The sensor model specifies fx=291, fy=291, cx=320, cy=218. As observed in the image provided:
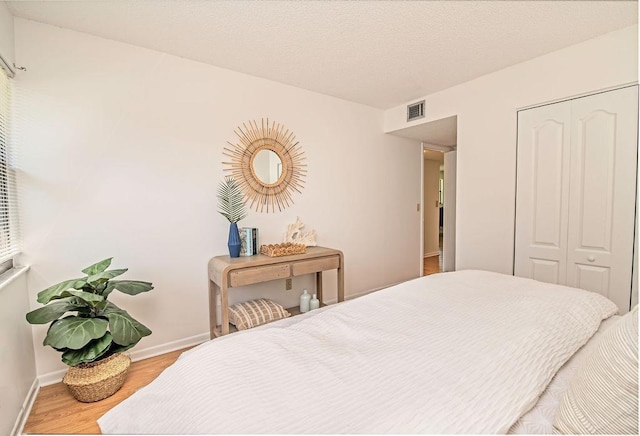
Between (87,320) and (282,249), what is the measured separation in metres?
1.38

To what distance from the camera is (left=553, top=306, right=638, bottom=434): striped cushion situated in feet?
2.08

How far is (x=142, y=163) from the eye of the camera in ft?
7.30

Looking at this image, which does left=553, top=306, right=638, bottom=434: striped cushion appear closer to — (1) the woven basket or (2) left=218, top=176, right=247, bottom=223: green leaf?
(1) the woven basket

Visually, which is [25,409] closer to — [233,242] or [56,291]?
[56,291]

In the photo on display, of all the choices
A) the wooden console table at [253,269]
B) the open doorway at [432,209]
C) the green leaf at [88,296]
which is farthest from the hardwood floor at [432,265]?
the green leaf at [88,296]

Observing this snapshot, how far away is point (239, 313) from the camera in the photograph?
92.8 inches

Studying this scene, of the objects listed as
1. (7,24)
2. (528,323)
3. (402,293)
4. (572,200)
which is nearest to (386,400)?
(528,323)

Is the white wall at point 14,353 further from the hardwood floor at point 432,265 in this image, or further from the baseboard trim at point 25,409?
the hardwood floor at point 432,265

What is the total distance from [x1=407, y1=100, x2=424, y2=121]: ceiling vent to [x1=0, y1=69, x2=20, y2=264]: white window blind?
3371 mm

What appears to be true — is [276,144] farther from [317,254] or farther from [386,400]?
[386,400]

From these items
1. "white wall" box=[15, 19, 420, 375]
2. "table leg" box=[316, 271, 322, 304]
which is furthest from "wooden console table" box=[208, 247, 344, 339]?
"table leg" box=[316, 271, 322, 304]

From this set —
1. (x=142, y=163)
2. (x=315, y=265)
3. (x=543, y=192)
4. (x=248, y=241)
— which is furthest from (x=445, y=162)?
(x=142, y=163)

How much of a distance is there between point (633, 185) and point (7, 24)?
4100mm

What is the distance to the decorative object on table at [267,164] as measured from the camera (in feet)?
8.73
